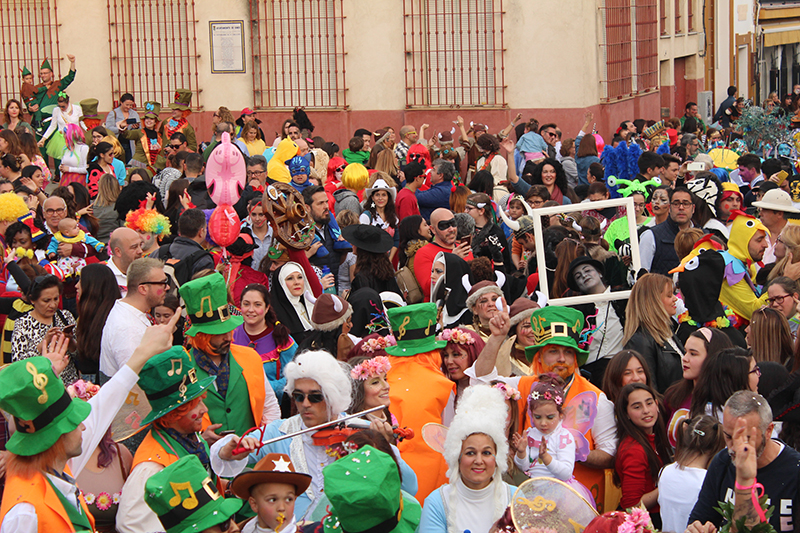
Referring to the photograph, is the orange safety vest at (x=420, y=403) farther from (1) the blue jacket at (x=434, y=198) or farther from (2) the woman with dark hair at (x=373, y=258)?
(1) the blue jacket at (x=434, y=198)

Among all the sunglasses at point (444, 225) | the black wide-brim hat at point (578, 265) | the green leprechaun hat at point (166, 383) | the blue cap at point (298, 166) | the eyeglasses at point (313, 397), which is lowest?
the eyeglasses at point (313, 397)

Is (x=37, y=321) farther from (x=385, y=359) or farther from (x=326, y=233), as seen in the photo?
(x=326, y=233)

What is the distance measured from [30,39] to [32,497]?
59.3 ft

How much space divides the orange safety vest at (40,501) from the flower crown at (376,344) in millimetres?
2273

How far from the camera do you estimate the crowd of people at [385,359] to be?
3.61 meters

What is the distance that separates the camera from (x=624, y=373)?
16.9 feet

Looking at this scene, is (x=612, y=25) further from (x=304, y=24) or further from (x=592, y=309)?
(x=592, y=309)

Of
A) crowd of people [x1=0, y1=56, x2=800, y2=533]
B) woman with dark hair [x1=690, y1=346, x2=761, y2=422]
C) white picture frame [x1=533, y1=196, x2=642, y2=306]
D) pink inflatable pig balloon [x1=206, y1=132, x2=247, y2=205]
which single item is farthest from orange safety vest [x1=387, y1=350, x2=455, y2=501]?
pink inflatable pig balloon [x1=206, y1=132, x2=247, y2=205]

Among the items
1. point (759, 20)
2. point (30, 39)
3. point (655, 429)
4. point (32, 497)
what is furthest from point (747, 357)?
point (759, 20)

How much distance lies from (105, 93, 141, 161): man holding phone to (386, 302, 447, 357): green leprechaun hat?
10055mm

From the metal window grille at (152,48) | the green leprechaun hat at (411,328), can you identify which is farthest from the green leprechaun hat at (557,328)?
the metal window grille at (152,48)

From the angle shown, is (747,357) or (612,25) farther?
(612,25)

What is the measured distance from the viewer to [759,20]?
118 feet

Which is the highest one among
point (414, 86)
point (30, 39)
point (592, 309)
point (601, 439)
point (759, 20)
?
point (759, 20)
